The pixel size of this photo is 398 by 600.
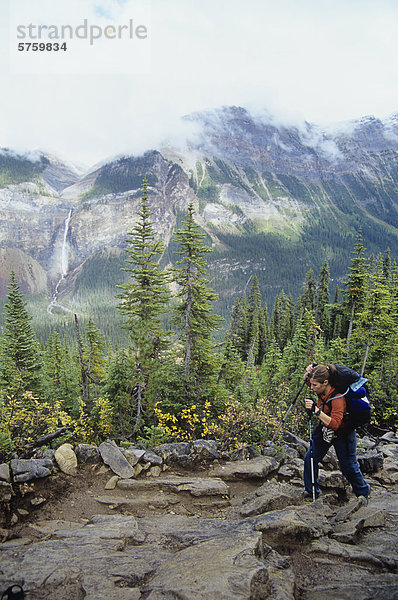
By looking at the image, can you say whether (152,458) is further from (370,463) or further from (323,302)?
(323,302)

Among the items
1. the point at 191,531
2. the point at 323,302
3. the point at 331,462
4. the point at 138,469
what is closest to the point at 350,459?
the point at 191,531

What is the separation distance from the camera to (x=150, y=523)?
7109 mm

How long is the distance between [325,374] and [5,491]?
7219 mm

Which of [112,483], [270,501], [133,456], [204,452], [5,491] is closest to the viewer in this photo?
[5,491]

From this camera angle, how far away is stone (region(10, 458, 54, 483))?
25.1 ft

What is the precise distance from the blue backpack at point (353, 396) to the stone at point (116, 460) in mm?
6171

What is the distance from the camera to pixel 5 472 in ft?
24.7

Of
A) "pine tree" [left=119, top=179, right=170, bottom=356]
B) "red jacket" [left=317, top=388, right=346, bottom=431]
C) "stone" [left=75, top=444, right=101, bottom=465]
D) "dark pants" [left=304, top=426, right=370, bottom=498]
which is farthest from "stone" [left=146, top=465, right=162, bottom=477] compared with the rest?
"pine tree" [left=119, top=179, right=170, bottom=356]

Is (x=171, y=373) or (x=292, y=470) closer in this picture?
(x=292, y=470)

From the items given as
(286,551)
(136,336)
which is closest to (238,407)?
(136,336)

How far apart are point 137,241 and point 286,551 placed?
1525cm

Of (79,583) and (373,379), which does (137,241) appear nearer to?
(79,583)

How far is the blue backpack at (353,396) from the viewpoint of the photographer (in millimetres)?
6395

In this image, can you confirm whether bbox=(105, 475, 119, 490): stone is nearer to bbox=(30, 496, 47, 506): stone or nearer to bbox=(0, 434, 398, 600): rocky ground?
bbox=(0, 434, 398, 600): rocky ground
